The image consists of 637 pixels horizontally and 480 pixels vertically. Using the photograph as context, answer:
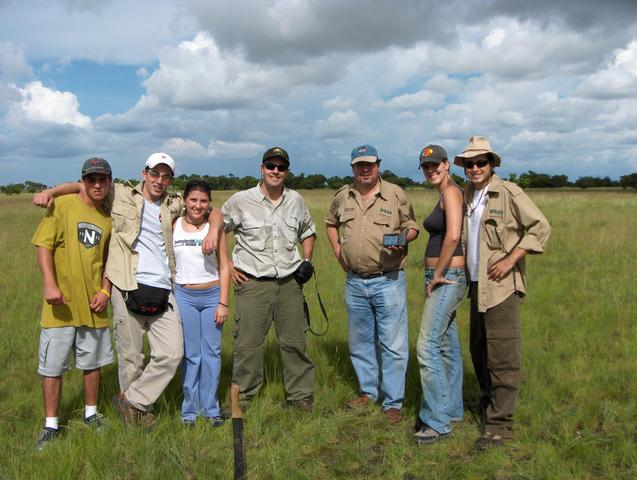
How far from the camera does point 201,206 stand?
437cm

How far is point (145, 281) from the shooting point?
13.9 feet

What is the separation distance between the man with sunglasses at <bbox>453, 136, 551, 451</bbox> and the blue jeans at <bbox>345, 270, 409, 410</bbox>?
746 mm

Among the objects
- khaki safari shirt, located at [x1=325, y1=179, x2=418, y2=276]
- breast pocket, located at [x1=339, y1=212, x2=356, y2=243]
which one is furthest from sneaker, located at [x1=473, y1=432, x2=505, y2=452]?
breast pocket, located at [x1=339, y1=212, x2=356, y2=243]

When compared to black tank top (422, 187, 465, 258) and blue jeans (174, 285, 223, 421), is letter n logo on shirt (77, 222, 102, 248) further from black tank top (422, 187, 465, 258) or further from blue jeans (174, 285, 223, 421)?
black tank top (422, 187, 465, 258)

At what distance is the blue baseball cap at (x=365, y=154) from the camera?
183 inches

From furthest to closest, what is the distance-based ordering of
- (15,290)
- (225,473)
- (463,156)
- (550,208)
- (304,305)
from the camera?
(550,208) → (15,290) → (304,305) → (463,156) → (225,473)

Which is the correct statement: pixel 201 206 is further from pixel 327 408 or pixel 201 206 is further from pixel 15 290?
pixel 15 290

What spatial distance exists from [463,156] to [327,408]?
8.52 feet

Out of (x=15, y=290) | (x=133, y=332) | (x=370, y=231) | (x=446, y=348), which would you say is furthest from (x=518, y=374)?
(x=15, y=290)

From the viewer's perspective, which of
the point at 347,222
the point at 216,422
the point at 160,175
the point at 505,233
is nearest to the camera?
the point at 505,233

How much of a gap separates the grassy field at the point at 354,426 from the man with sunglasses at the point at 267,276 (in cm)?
31

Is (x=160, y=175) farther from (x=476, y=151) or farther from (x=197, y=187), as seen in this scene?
(x=476, y=151)

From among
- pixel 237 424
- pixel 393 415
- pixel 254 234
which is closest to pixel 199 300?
pixel 254 234

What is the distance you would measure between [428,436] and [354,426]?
67 centimetres
